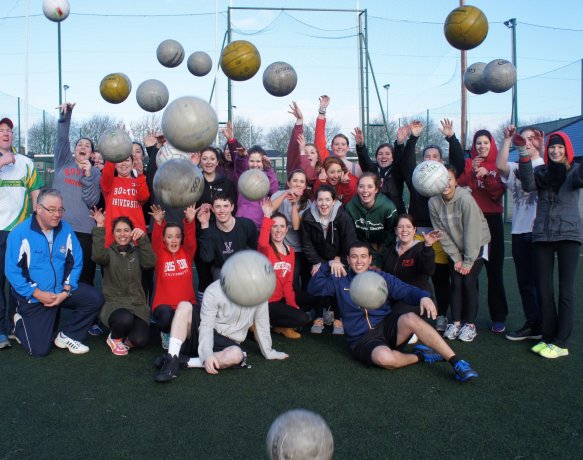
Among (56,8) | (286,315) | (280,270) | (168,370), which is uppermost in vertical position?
(56,8)

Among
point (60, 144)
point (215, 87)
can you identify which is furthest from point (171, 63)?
point (215, 87)

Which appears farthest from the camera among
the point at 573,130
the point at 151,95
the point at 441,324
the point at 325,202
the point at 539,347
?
the point at 573,130

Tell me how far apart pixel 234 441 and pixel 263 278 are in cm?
105

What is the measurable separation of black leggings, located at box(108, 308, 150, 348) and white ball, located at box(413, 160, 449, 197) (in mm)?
3151

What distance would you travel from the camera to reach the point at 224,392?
13.5ft

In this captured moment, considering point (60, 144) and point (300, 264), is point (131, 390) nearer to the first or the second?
point (300, 264)

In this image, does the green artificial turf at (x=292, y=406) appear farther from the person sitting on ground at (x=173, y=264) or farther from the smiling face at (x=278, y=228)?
the smiling face at (x=278, y=228)

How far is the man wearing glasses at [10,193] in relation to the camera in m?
5.48

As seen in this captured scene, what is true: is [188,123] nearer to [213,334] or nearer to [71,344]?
[213,334]

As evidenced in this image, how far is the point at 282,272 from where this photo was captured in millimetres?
5613

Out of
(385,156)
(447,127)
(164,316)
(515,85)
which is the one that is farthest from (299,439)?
(515,85)

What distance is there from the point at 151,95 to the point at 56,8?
20.9ft

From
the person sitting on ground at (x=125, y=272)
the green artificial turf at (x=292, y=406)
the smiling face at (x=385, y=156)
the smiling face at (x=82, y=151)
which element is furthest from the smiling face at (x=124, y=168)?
the smiling face at (x=385, y=156)

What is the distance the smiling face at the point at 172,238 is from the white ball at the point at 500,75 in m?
4.20
